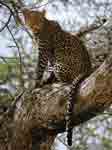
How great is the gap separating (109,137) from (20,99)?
6.90ft

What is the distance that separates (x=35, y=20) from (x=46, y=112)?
1.38 meters

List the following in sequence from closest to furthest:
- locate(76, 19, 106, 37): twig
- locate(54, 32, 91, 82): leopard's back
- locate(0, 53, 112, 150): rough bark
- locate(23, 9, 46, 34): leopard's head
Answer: locate(0, 53, 112, 150): rough bark < locate(54, 32, 91, 82): leopard's back < locate(76, 19, 106, 37): twig < locate(23, 9, 46, 34): leopard's head

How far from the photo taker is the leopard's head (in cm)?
437

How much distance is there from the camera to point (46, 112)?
3.43 meters

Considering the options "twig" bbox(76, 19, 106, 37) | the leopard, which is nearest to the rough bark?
the leopard

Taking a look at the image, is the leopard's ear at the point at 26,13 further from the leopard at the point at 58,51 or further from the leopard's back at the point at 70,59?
the leopard's back at the point at 70,59

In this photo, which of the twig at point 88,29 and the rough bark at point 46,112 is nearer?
the rough bark at point 46,112

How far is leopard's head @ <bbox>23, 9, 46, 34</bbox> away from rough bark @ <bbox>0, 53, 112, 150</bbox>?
1.00m

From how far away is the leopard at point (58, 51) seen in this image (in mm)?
3947

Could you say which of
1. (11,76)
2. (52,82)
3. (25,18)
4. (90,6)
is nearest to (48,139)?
(52,82)

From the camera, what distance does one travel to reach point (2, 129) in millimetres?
3762

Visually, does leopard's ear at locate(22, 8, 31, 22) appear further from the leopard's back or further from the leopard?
the leopard's back

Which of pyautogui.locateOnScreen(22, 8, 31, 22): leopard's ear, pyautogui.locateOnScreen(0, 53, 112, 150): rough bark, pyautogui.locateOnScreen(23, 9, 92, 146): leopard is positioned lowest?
pyautogui.locateOnScreen(0, 53, 112, 150): rough bark

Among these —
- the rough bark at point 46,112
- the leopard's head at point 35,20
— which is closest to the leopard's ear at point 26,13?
the leopard's head at point 35,20
